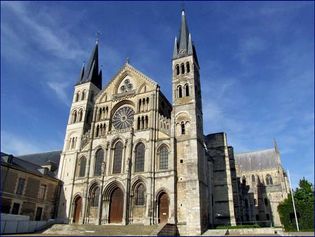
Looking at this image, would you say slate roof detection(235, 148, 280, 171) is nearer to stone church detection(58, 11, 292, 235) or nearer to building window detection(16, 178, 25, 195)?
stone church detection(58, 11, 292, 235)

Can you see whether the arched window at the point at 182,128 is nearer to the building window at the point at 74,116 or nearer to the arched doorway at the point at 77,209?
the arched doorway at the point at 77,209

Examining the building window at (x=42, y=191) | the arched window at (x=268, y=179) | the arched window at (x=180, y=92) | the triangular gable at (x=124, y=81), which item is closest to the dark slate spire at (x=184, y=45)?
the arched window at (x=180, y=92)

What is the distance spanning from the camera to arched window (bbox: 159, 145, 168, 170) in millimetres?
27359

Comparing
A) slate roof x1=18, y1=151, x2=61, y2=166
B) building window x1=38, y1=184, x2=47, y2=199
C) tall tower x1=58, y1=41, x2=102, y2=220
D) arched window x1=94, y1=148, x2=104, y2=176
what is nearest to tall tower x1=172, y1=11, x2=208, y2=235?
arched window x1=94, y1=148, x2=104, y2=176

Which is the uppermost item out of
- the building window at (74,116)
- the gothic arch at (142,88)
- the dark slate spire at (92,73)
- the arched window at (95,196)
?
the dark slate spire at (92,73)

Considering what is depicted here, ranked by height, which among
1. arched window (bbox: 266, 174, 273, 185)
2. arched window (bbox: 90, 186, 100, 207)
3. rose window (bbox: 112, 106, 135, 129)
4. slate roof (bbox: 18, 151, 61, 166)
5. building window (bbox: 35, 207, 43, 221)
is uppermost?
rose window (bbox: 112, 106, 135, 129)

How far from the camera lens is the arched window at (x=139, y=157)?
28516 mm

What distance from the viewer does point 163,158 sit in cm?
2783

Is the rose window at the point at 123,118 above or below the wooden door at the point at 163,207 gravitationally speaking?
above

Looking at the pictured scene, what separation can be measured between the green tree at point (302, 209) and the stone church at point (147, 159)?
245 inches

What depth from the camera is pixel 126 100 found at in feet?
109

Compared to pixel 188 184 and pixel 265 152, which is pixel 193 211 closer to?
pixel 188 184

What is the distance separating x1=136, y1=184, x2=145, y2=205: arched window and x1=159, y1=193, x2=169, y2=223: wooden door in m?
2.00

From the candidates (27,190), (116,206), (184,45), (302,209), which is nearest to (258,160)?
(302,209)
